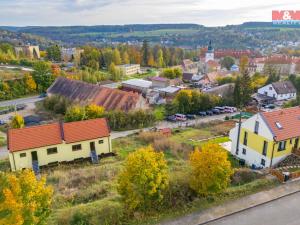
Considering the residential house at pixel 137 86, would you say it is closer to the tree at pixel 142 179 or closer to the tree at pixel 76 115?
the tree at pixel 76 115

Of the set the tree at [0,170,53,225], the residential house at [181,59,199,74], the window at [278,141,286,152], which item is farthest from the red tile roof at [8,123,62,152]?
the residential house at [181,59,199,74]

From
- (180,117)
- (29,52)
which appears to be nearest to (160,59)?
(29,52)

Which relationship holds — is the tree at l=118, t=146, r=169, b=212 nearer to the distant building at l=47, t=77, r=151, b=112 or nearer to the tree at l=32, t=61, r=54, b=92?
the distant building at l=47, t=77, r=151, b=112

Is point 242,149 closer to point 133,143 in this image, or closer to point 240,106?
point 133,143

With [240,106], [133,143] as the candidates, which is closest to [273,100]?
[240,106]

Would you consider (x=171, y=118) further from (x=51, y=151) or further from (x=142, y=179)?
(x=142, y=179)

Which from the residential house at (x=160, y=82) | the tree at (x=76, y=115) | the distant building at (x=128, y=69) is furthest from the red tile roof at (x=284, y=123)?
the distant building at (x=128, y=69)
